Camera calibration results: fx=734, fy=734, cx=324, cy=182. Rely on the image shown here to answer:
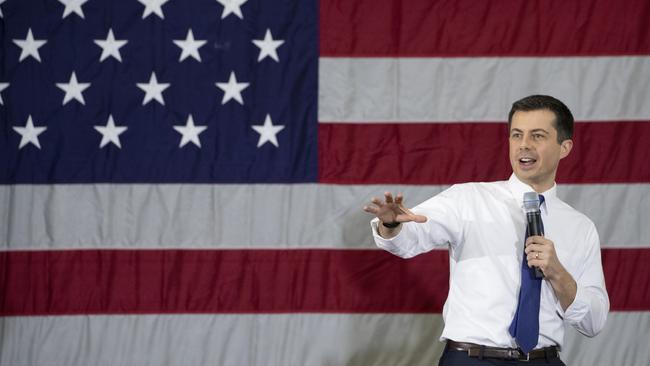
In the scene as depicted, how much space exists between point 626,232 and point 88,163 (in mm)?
2367

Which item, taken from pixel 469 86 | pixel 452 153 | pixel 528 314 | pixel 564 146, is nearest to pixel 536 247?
pixel 528 314

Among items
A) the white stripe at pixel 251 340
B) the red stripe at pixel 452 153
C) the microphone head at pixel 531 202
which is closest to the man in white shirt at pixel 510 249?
the microphone head at pixel 531 202

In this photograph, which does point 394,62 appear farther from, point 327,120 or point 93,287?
point 93,287

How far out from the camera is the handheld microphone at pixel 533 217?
6.38 ft

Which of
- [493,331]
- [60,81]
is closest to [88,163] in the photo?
[60,81]

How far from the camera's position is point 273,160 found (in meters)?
3.21

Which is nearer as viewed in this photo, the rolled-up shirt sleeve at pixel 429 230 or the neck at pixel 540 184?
the rolled-up shirt sleeve at pixel 429 230

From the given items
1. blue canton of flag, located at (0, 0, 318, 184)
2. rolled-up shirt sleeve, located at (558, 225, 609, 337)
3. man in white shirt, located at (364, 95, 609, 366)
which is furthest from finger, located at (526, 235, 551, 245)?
blue canton of flag, located at (0, 0, 318, 184)

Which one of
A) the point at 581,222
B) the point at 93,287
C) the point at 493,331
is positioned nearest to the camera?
the point at 493,331

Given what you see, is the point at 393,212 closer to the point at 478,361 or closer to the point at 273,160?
the point at 478,361

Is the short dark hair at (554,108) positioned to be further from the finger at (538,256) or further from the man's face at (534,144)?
the finger at (538,256)

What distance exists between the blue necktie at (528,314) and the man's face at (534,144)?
0.30 m

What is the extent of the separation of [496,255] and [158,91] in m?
1.73

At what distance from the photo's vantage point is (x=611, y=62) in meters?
3.24
